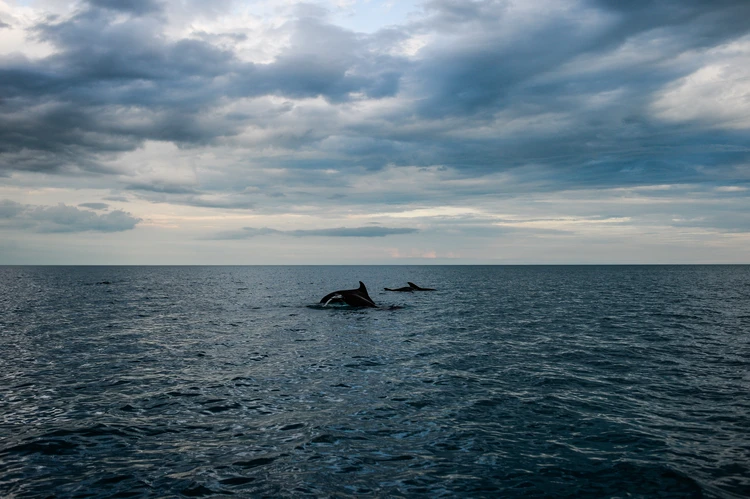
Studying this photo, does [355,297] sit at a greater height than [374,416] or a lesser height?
greater

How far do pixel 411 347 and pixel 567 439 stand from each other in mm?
14945

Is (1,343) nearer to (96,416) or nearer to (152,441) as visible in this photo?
(96,416)

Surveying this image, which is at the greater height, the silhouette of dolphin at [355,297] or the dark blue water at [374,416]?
the silhouette of dolphin at [355,297]

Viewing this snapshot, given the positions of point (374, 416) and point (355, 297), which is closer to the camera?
point (374, 416)

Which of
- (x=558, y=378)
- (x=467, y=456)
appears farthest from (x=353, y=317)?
(x=467, y=456)

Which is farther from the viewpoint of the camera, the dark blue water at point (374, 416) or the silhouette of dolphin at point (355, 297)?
the silhouette of dolphin at point (355, 297)

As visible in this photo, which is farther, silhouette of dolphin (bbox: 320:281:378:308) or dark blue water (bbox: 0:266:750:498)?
silhouette of dolphin (bbox: 320:281:378:308)

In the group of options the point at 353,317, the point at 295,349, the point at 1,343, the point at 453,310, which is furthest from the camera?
the point at 453,310

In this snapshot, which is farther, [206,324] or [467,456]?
[206,324]

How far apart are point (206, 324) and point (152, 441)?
26.6 m

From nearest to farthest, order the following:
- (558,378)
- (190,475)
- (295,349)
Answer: (190,475), (558,378), (295,349)

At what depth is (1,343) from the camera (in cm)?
2812

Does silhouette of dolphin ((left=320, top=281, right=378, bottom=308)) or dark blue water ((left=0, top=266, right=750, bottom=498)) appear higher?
Result: silhouette of dolphin ((left=320, top=281, right=378, bottom=308))

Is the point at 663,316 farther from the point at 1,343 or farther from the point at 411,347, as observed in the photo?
the point at 1,343
